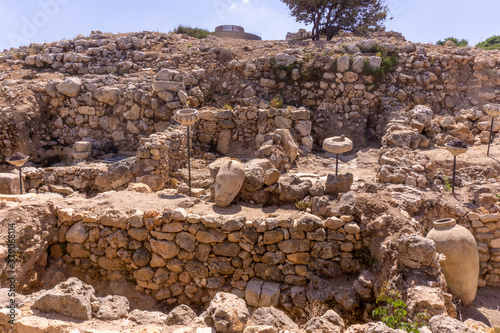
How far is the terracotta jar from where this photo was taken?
5.25 meters

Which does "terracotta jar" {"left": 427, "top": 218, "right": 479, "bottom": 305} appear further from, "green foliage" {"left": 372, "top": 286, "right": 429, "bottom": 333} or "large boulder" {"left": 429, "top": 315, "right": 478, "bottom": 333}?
"large boulder" {"left": 429, "top": 315, "right": 478, "bottom": 333}

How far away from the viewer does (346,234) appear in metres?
5.97

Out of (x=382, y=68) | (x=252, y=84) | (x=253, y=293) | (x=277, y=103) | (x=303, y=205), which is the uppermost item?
(x=382, y=68)

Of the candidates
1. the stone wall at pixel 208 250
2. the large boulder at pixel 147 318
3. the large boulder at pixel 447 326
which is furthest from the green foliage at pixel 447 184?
the large boulder at pixel 147 318

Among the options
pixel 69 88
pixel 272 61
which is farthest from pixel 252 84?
pixel 69 88

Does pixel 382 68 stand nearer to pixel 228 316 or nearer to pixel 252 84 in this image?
pixel 252 84

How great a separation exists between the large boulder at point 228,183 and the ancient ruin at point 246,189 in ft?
0.10

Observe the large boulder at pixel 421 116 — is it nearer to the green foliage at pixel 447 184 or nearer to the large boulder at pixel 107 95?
the green foliage at pixel 447 184

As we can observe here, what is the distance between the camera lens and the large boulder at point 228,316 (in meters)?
3.66

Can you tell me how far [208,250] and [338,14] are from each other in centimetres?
1700

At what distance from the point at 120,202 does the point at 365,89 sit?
9.87 meters

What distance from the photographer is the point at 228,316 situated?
12.1 feet

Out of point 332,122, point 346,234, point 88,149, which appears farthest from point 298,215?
point 88,149

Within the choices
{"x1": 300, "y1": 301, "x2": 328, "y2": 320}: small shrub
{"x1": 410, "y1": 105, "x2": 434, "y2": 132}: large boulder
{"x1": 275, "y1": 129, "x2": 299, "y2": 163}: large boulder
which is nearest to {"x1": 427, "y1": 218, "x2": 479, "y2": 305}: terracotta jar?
{"x1": 300, "y1": 301, "x2": 328, "y2": 320}: small shrub
